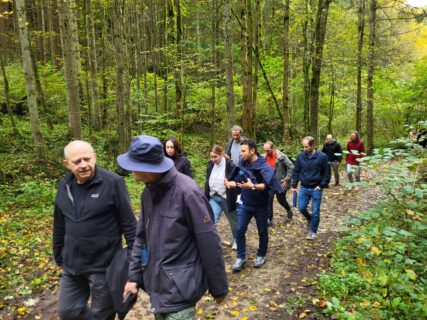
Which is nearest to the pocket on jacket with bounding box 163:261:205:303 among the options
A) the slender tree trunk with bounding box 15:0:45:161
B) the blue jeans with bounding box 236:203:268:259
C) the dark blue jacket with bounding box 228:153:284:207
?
the dark blue jacket with bounding box 228:153:284:207

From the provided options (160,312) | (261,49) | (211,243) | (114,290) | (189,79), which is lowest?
(114,290)

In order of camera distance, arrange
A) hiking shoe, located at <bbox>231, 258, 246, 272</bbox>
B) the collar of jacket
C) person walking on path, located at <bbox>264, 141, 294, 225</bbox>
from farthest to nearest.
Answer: person walking on path, located at <bbox>264, 141, 294, 225</bbox> < hiking shoe, located at <bbox>231, 258, 246, 272</bbox> < the collar of jacket

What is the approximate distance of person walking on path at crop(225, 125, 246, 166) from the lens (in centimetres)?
712

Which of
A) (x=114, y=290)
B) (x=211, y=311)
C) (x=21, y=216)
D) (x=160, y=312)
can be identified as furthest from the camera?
(x=21, y=216)

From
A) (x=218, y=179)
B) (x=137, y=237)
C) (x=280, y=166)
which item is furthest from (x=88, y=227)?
(x=280, y=166)

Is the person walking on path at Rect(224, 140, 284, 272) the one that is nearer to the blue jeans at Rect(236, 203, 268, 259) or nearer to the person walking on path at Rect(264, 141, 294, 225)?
the blue jeans at Rect(236, 203, 268, 259)

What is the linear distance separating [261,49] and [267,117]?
14.3 ft

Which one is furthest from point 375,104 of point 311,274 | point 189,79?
point 311,274

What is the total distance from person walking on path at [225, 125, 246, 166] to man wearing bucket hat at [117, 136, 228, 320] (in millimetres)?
4454

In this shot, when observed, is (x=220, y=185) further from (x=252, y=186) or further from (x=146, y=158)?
(x=146, y=158)

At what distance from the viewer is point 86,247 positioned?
134 inches

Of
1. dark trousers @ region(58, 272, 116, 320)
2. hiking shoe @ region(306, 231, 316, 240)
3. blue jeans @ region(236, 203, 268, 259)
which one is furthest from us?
hiking shoe @ region(306, 231, 316, 240)

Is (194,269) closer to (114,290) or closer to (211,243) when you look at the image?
(211,243)

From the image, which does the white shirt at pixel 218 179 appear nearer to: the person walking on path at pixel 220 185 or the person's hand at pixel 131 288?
the person walking on path at pixel 220 185
